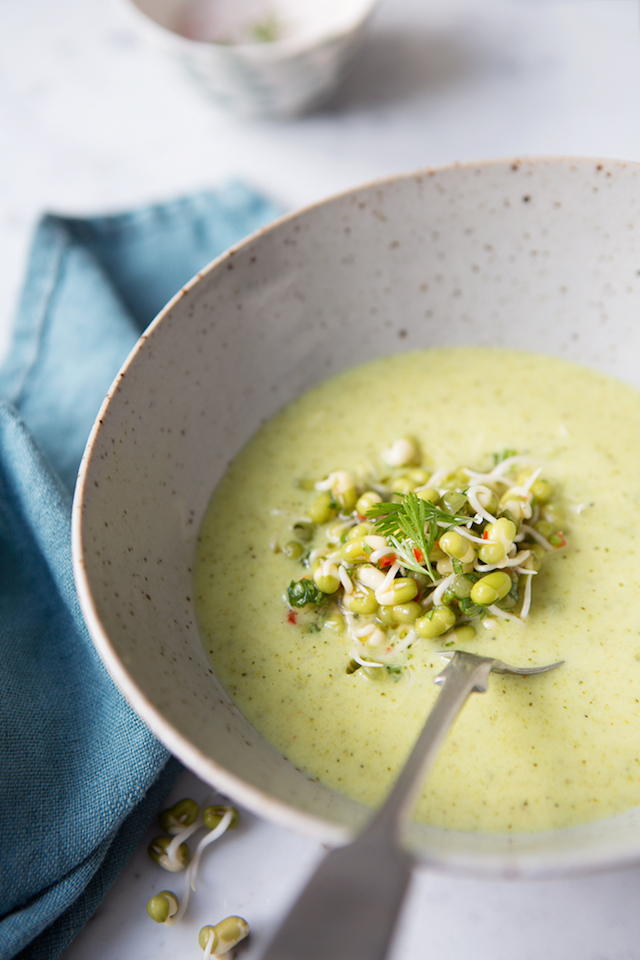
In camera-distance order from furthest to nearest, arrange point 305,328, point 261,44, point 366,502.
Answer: point 261,44 → point 305,328 → point 366,502

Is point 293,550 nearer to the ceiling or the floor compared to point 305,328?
nearer to the floor

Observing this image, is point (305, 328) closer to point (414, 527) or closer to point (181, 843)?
point (414, 527)

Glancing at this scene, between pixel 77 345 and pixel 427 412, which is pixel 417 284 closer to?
pixel 427 412

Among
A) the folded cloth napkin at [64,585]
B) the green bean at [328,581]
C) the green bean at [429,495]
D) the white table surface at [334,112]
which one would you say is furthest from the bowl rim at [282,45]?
the green bean at [328,581]

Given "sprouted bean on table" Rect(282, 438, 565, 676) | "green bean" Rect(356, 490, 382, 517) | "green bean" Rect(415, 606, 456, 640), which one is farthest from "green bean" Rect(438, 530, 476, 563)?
"green bean" Rect(356, 490, 382, 517)

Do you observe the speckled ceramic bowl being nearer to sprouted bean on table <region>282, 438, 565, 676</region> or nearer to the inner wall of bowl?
sprouted bean on table <region>282, 438, 565, 676</region>

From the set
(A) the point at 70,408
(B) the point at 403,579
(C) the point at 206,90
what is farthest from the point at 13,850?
(C) the point at 206,90

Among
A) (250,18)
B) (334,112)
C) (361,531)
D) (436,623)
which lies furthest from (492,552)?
(250,18)
